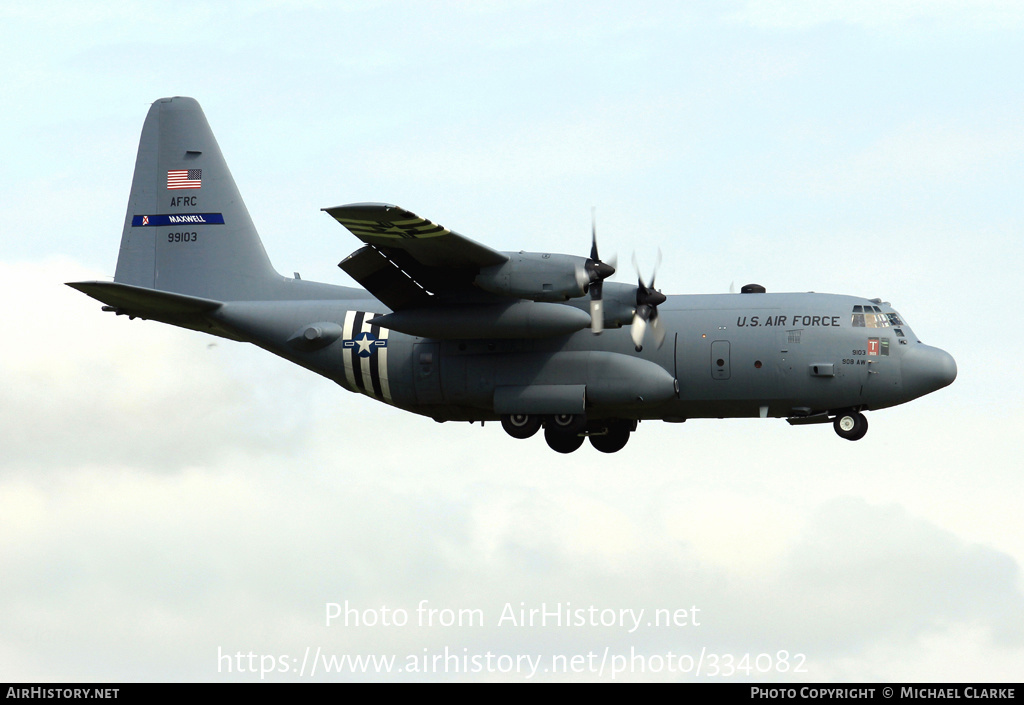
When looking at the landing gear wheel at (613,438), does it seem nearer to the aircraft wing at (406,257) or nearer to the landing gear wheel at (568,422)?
the landing gear wheel at (568,422)

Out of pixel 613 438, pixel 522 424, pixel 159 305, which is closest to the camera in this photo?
pixel 522 424

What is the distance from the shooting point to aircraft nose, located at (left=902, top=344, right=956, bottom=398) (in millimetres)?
23875

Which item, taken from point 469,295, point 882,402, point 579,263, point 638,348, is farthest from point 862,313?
point 469,295

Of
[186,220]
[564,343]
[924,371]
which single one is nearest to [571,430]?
[564,343]

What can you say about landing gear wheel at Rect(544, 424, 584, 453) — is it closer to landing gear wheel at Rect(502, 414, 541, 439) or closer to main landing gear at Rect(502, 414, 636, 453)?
main landing gear at Rect(502, 414, 636, 453)

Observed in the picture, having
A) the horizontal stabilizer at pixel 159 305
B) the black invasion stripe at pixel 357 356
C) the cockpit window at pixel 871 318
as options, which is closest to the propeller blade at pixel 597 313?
the cockpit window at pixel 871 318

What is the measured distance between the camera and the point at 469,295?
23688mm

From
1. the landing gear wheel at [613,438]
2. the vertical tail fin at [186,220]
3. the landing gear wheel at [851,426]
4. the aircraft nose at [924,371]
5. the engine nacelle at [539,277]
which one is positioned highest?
the vertical tail fin at [186,220]

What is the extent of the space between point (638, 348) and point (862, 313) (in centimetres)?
424

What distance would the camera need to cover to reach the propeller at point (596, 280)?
22547 millimetres

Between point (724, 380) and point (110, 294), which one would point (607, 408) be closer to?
point (724, 380)

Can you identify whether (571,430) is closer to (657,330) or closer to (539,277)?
(657,330)

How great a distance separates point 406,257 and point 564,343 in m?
3.75

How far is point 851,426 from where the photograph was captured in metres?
24.3
